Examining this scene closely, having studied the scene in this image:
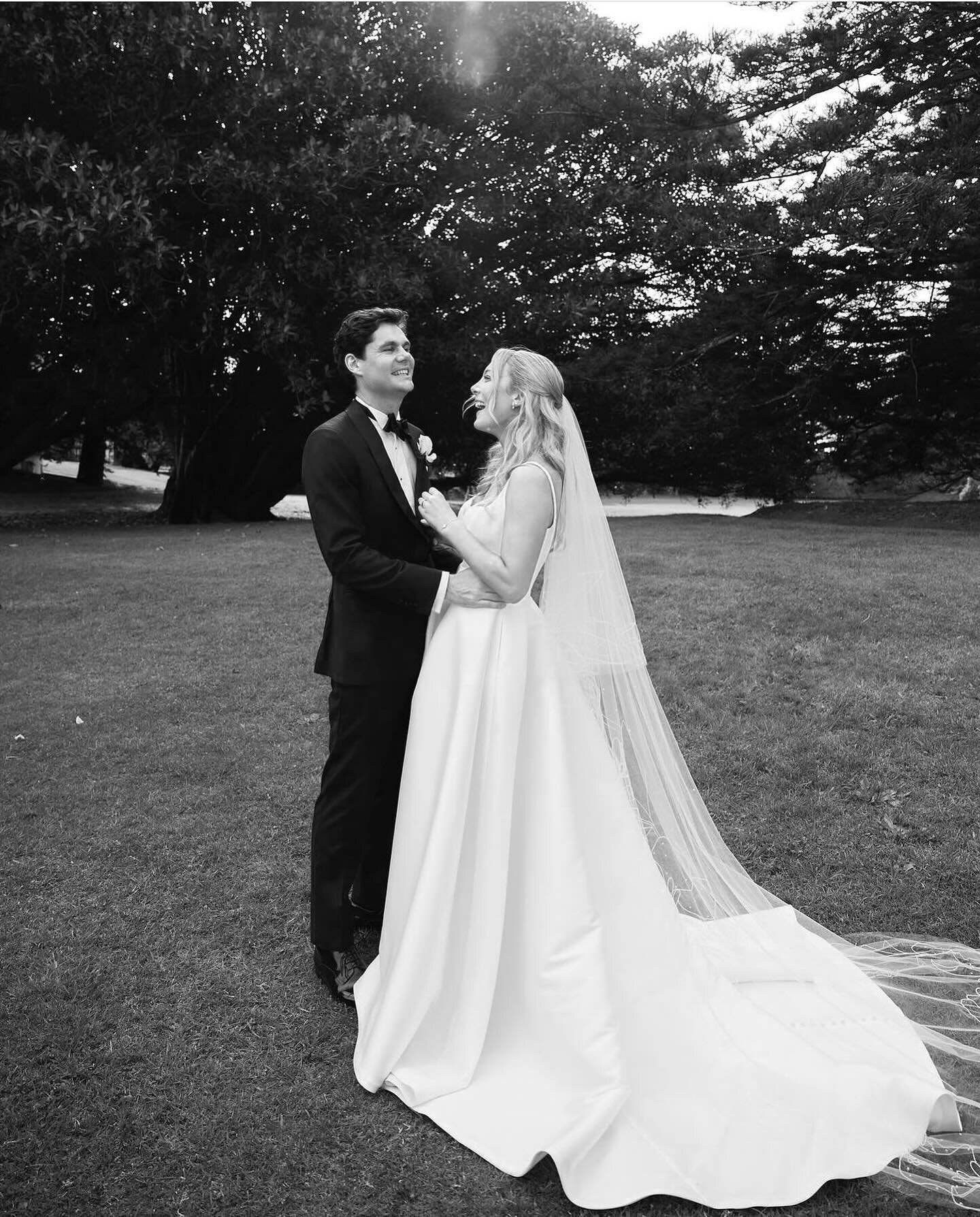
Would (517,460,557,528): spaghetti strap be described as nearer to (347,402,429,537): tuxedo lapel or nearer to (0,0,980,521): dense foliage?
(347,402,429,537): tuxedo lapel

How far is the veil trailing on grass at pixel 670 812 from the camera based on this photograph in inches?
132

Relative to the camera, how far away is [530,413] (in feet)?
10.8

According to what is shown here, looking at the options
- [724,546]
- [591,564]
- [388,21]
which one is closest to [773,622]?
[724,546]

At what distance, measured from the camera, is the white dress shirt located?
11.8 ft

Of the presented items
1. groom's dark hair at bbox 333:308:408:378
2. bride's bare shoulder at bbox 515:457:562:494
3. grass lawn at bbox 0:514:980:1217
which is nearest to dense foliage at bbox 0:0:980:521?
grass lawn at bbox 0:514:980:1217

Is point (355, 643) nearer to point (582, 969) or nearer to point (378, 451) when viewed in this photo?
point (378, 451)

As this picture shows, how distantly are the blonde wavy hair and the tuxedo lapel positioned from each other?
38cm

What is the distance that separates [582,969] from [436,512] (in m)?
1.55

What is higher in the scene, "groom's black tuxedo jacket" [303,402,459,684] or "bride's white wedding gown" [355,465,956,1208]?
"groom's black tuxedo jacket" [303,402,459,684]

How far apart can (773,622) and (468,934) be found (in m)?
5.62

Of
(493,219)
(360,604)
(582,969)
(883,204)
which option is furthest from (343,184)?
(582,969)

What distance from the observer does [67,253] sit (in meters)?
12.8

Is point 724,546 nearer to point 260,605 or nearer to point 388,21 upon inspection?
point 260,605

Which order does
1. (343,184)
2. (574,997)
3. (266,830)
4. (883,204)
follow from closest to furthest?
(574,997)
(266,830)
(883,204)
(343,184)
